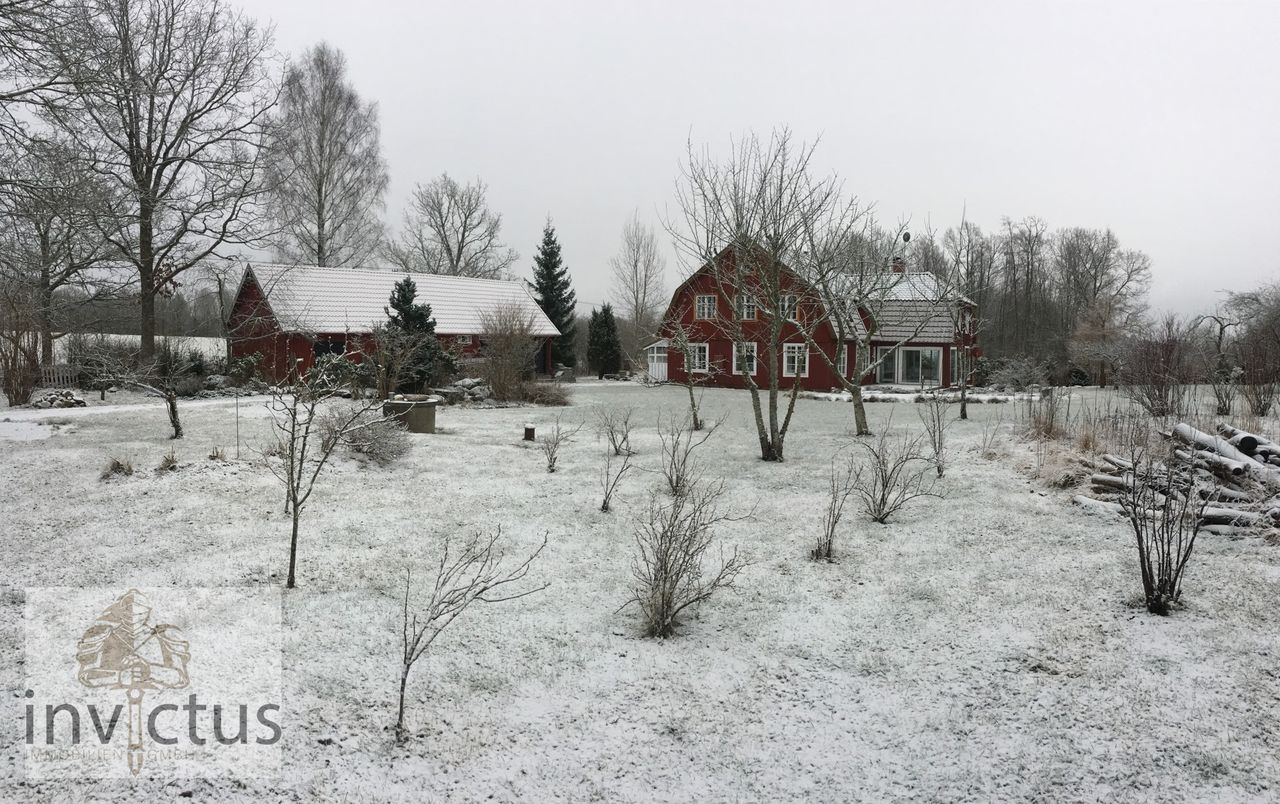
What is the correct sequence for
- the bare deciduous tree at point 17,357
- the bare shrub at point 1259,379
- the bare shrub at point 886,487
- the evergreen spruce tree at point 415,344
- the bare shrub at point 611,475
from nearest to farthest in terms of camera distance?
the bare shrub at point 886,487, the bare shrub at point 611,475, the bare shrub at point 1259,379, the bare deciduous tree at point 17,357, the evergreen spruce tree at point 415,344

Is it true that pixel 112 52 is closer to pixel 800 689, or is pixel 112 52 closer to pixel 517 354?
pixel 800 689

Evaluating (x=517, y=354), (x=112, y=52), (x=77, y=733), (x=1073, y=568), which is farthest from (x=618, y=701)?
(x=517, y=354)

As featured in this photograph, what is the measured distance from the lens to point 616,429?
12625 mm

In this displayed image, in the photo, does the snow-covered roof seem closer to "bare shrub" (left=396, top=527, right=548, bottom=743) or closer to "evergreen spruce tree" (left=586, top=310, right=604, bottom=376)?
"evergreen spruce tree" (left=586, top=310, right=604, bottom=376)

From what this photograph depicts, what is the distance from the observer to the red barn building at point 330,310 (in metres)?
23.8

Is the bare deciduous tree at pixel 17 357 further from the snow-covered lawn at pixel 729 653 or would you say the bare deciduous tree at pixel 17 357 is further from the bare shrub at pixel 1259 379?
the bare shrub at pixel 1259 379

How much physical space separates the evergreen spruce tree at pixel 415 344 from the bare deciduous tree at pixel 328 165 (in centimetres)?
962

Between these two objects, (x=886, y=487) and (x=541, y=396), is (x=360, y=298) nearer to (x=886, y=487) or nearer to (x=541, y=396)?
(x=541, y=396)

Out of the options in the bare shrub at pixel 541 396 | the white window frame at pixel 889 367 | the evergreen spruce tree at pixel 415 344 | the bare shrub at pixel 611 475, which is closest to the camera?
the bare shrub at pixel 611 475

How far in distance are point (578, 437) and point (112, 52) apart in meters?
8.35

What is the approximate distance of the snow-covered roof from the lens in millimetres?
24453

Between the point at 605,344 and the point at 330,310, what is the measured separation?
49.3ft

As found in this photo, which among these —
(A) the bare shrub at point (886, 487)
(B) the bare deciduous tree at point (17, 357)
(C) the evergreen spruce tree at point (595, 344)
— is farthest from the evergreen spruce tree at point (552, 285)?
(A) the bare shrub at point (886, 487)

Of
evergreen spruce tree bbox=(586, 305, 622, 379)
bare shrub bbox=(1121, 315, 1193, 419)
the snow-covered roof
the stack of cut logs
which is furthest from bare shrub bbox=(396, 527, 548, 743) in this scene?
evergreen spruce tree bbox=(586, 305, 622, 379)
